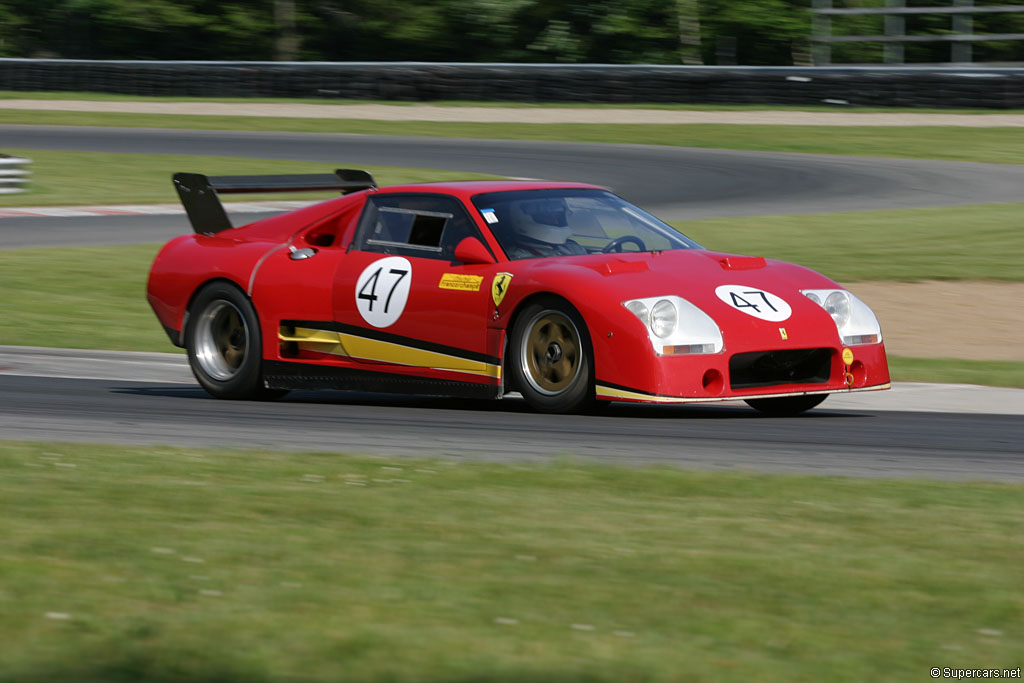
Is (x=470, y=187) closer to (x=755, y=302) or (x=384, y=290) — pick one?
(x=384, y=290)

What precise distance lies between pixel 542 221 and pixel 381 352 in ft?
3.70

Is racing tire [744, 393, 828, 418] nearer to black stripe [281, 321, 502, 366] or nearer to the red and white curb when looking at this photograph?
black stripe [281, 321, 502, 366]

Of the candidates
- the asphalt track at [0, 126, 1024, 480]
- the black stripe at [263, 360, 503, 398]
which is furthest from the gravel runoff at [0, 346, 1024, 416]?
the black stripe at [263, 360, 503, 398]

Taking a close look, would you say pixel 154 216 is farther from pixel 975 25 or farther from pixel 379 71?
pixel 975 25

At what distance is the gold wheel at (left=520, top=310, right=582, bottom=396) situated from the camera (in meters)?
7.78

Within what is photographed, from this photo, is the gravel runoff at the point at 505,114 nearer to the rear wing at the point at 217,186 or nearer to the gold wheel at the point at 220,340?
the rear wing at the point at 217,186

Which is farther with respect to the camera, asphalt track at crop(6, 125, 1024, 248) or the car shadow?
asphalt track at crop(6, 125, 1024, 248)

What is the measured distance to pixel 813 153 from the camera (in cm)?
2895

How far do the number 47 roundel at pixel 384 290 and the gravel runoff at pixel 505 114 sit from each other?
2504cm

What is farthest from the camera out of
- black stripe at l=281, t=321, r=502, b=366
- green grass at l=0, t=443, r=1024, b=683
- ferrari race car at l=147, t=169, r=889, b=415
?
black stripe at l=281, t=321, r=502, b=366

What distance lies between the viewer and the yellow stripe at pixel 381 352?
26.9 ft

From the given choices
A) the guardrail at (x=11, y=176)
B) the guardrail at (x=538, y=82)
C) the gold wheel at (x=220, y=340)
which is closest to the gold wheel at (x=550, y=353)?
the gold wheel at (x=220, y=340)

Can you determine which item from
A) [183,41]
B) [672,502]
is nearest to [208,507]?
[672,502]

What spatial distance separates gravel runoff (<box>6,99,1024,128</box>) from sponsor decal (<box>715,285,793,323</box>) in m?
24.9
